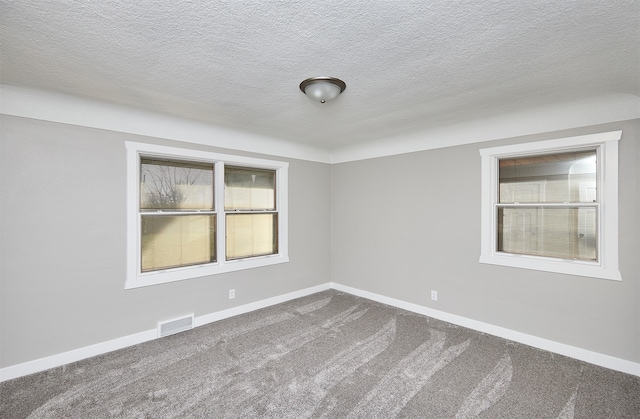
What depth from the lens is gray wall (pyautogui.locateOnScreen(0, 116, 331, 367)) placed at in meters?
2.46

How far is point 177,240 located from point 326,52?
110 inches

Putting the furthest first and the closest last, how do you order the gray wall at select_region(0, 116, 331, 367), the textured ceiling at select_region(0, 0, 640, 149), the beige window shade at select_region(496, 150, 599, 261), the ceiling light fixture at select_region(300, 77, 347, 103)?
the beige window shade at select_region(496, 150, 599, 261) < the gray wall at select_region(0, 116, 331, 367) < the ceiling light fixture at select_region(300, 77, 347, 103) < the textured ceiling at select_region(0, 0, 640, 149)

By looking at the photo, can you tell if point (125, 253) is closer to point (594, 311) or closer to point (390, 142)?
point (390, 142)

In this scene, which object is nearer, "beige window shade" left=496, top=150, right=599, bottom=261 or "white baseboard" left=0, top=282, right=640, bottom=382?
"white baseboard" left=0, top=282, right=640, bottom=382

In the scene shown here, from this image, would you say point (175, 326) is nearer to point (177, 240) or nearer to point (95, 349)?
point (95, 349)

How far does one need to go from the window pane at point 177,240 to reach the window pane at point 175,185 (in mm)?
148

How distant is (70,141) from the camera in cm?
271

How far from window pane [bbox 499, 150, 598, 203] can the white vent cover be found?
4.01 metres

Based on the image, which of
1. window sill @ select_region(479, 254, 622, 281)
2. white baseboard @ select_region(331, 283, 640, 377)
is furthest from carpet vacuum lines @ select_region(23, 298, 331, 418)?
window sill @ select_region(479, 254, 622, 281)

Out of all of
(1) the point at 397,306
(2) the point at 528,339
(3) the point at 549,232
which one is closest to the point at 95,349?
(1) the point at 397,306

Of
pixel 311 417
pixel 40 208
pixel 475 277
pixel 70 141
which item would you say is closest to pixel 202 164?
pixel 70 141

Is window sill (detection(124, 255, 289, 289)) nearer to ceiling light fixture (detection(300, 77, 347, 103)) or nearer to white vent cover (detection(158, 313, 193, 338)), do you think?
white vent cover (detection(158, 313, 193, 338))

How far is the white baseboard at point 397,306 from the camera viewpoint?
2.52 m

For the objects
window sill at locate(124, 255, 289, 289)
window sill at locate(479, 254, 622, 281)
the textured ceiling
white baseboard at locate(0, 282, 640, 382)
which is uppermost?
the textured ceiling
